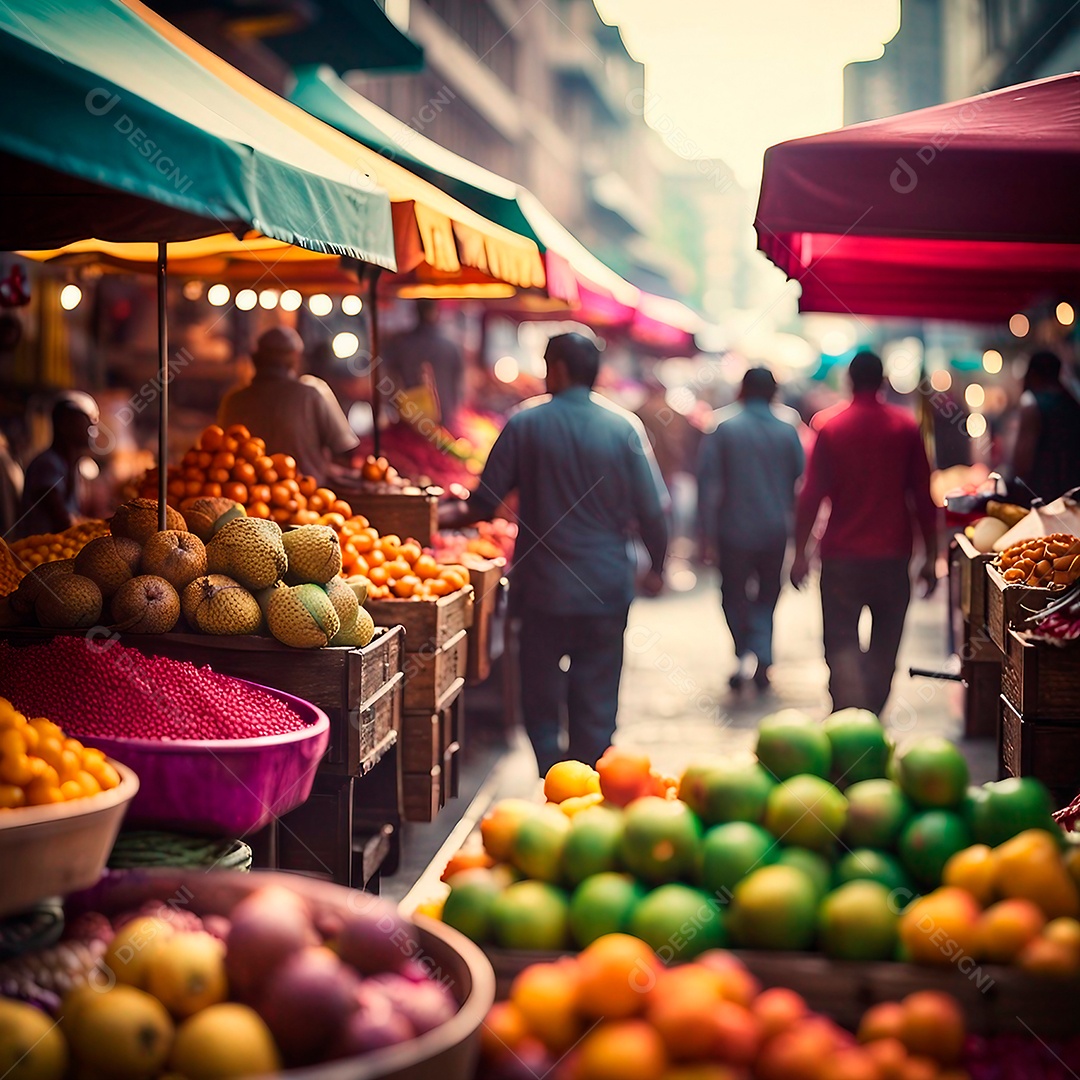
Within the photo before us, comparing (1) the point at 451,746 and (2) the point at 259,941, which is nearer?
(2) the point at 259,941

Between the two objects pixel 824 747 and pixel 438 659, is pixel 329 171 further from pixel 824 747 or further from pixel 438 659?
pixel 824 747

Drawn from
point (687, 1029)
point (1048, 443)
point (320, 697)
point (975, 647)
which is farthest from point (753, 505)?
point (687, 1029)

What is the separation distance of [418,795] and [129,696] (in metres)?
2.03

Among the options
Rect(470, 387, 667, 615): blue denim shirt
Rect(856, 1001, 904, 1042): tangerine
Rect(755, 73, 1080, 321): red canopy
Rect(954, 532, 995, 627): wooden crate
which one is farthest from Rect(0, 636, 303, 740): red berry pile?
Rect(954, 532, 995, 627): wooden crate

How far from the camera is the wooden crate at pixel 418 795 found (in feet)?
18.6

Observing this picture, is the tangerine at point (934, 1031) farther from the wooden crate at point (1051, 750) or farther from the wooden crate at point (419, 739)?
the wooden crate at point (419, 739)

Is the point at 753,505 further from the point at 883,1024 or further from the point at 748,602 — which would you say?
the point at 883,1024

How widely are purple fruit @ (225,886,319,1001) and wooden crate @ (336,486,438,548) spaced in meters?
4.45

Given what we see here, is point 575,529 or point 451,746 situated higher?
point 575,529

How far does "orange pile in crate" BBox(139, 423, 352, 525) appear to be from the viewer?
5.98 meters

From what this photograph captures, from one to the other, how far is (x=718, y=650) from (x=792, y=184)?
26.3 feet

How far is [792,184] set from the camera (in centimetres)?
464

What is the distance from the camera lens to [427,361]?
11828 millimetres

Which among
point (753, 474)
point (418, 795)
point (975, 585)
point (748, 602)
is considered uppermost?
point (753, 474)
